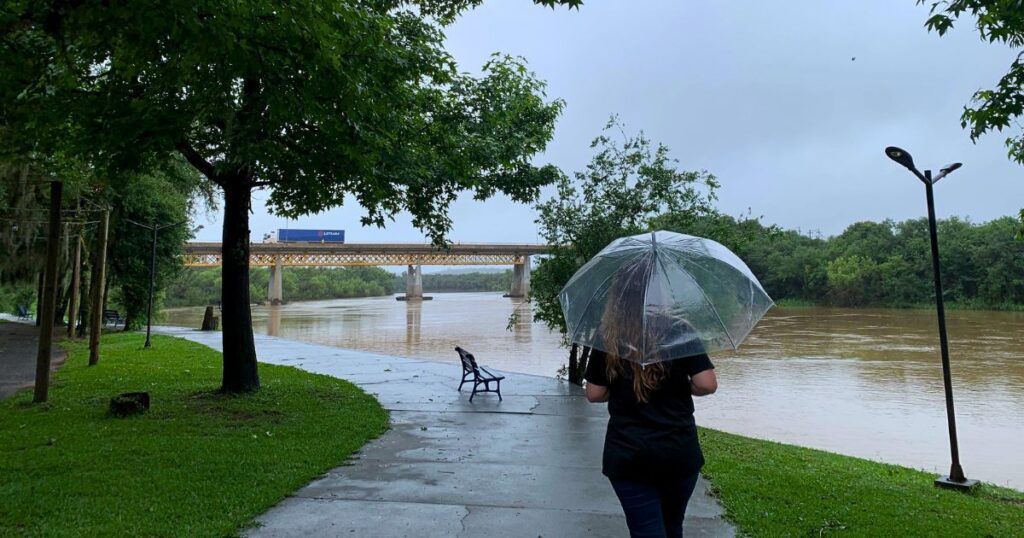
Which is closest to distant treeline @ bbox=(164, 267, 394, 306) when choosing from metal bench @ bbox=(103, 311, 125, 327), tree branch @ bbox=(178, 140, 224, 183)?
metal bench @ bbox=(103, 311, 125, 327)

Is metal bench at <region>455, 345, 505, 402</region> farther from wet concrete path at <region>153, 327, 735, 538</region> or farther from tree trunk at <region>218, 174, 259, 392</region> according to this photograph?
tree trunk at <region>218, 174, 259, 392</region>

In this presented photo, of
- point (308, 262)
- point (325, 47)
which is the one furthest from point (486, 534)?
point (308, 262)

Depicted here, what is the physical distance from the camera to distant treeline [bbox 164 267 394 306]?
274 ft

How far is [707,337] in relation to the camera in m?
2.79

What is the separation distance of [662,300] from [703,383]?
0.39m

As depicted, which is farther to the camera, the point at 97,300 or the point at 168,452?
the point at 97,300

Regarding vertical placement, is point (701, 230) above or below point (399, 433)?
above

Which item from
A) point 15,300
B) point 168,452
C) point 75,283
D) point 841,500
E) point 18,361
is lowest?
point 841,500

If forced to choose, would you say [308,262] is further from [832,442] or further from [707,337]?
[707,337]

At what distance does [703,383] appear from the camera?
263 centimetres

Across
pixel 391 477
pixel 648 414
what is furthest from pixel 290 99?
pixel 648 414

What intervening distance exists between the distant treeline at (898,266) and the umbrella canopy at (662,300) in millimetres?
51029

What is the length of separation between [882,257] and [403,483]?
239 feet

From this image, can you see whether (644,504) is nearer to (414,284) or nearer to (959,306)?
(959,306)
